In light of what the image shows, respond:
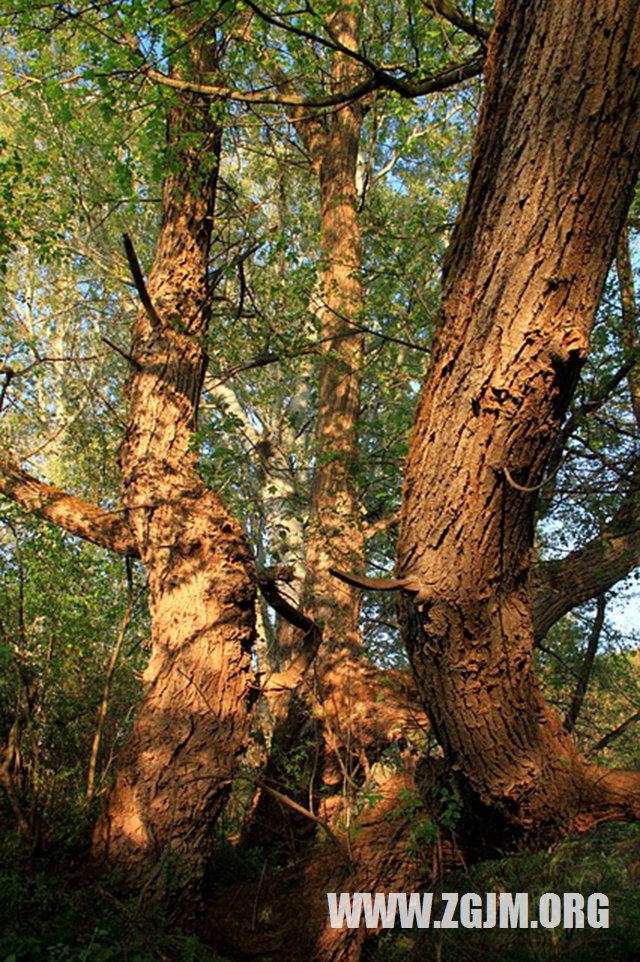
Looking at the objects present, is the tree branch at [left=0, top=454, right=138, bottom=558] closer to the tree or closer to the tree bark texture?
the tree

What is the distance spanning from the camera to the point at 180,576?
4121 mm

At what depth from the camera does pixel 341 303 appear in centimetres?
614

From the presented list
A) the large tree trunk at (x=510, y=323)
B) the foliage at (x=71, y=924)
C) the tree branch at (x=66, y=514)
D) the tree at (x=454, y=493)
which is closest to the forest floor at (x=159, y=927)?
the foliage at (x=71, y=924)

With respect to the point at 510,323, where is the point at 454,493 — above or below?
below

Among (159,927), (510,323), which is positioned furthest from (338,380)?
(159,927)

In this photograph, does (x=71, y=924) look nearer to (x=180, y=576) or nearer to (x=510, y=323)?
(x=180, y=576)

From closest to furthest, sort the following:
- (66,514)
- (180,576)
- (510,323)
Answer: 1. (510,323)
2. (180,576)
3. (66,514)

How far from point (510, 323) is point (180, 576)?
9.23ft

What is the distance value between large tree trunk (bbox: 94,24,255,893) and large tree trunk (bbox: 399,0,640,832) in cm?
181

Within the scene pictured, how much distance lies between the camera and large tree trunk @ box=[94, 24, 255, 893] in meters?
3.61

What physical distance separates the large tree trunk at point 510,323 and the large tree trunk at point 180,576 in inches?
71.1

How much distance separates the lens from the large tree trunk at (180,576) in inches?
142

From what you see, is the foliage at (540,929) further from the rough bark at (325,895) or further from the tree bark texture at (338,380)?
the tree bark texture at (338,380)

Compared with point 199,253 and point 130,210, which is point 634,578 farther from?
point 130,210
